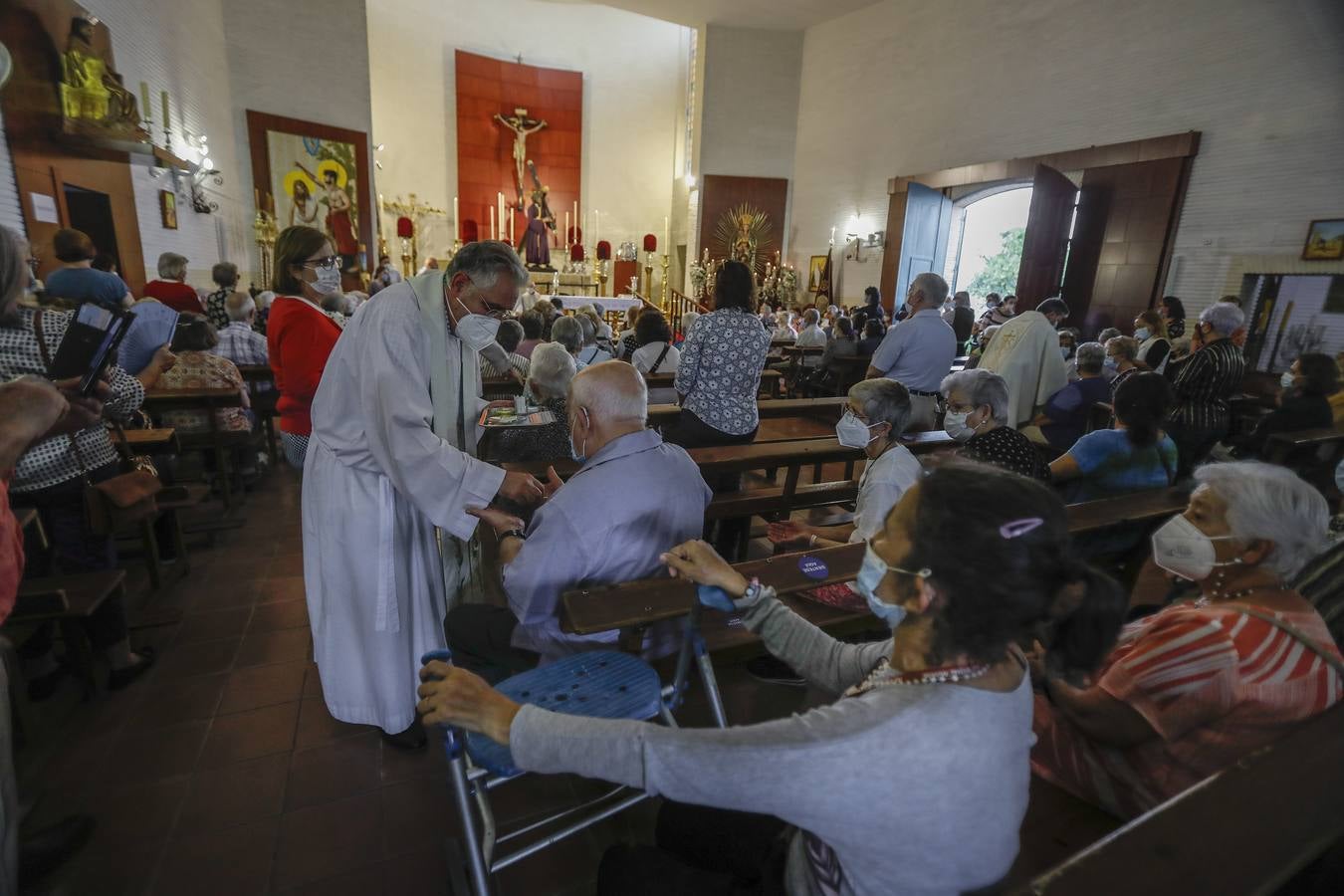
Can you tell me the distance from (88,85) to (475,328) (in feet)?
17.8

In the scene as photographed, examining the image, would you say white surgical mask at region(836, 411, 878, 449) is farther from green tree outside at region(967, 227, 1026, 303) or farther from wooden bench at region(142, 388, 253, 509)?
green tree outside at region(967, 227, 1026, 303)

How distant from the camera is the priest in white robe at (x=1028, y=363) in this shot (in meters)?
5.03

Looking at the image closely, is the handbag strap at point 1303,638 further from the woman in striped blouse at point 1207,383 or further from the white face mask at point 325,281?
the woman in striped blouse at point 1207,383

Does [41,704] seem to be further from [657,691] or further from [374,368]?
[657,691]

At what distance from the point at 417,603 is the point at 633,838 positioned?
40.6 inches

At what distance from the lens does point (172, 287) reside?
17.0ft

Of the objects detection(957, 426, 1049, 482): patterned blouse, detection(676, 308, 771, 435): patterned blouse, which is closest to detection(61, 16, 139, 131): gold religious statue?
detection(676, 308, 771, 435): patterned blouse

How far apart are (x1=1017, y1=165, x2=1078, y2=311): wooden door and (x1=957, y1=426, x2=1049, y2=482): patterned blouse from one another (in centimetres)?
784

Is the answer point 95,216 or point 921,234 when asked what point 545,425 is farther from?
point 921,234

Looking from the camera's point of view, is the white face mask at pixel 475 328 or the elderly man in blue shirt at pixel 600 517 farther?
the white face mask at pixel 475 328

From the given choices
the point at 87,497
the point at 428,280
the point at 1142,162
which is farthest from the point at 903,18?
the point at 87,497

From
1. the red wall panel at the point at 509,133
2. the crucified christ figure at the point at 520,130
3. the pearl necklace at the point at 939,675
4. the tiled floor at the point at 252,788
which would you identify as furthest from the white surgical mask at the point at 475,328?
the crucified christ figure at the point at 520,130

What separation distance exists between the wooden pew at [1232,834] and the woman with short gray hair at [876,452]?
106 centimetres

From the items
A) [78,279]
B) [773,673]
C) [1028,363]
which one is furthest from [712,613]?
[1028,363]
